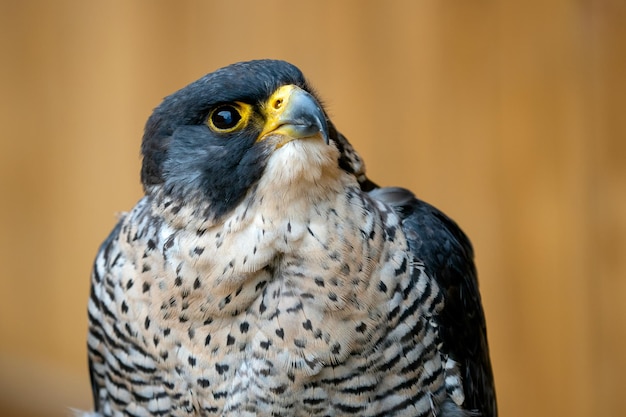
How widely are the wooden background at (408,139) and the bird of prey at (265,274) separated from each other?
1.77 meters

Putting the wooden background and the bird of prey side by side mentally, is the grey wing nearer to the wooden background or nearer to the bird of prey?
the bird of prey

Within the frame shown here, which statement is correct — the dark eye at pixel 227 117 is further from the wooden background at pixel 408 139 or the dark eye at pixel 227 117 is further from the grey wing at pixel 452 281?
the wooden background at pixel 408 139

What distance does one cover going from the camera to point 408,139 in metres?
4.00

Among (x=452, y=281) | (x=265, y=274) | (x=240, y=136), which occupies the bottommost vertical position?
(x=452, y=281)

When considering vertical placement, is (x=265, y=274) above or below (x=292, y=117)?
below

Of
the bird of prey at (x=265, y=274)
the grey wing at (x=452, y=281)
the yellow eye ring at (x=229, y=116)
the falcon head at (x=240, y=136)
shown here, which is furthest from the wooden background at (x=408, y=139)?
the yellow eye ring at (x=229, y=116)

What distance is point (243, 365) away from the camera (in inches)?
80.7

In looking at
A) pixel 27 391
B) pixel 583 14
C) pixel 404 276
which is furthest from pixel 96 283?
pixel 583 14

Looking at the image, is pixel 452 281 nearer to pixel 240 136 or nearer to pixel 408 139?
pixel 240 136

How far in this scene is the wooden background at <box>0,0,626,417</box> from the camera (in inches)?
148

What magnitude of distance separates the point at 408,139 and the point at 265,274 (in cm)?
212

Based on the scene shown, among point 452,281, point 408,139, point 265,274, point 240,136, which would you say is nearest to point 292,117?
point 240,136

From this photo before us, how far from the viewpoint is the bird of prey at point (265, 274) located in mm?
1982

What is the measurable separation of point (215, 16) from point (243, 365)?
2.52 m
